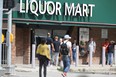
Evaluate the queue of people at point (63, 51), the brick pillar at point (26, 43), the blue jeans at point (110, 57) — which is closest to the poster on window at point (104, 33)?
the queue of people at point (63, 51)

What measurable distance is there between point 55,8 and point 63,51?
34.5 ft

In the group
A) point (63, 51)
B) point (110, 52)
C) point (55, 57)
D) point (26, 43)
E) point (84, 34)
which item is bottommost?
point (55, 57)

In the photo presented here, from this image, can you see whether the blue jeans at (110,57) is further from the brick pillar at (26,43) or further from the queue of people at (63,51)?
the brick pillar at (26,43)

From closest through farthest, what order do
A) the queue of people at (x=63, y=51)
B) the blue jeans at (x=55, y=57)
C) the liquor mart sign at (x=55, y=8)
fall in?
the queue of people at (x=63, y=51) < the blue jeans at (x=55, y=57) < the liquor mart sign at (x=55, y=8)

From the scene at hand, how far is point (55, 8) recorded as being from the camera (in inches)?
1141

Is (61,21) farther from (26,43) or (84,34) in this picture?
(84,34)

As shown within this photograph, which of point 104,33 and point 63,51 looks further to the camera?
point 104,33

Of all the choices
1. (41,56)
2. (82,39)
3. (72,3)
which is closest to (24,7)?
(72,3)

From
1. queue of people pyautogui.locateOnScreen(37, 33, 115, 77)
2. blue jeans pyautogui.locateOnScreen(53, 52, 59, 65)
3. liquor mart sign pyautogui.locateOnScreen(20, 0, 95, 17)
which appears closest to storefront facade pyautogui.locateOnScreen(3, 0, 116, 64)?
liquor mart sign pyautogui.locateOnScreen(20, 0, 95, 17)

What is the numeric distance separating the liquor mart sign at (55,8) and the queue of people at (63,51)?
1.84 m

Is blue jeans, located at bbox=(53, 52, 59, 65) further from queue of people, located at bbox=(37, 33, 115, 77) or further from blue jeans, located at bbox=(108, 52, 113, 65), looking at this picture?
blue jeans, located at bbox=(108, 52, 113, 65)

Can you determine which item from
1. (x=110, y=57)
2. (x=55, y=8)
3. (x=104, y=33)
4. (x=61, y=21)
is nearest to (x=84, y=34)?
(x=104, y=33)

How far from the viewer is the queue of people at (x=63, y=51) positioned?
18297 mm

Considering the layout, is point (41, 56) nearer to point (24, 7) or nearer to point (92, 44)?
point (24, 7)
